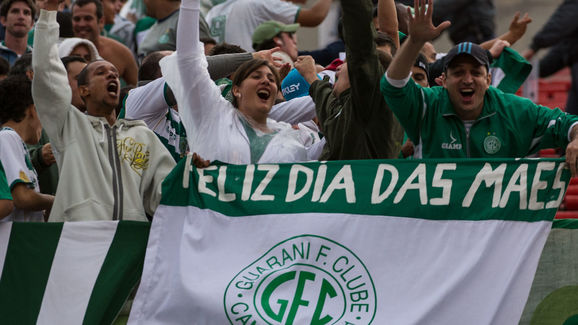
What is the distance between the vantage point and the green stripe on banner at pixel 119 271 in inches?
212

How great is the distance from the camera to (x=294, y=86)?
685cm

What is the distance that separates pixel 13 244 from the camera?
5531mm

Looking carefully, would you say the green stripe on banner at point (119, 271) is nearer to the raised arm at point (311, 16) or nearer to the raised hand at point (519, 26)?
the raised hand at point (519, 26)

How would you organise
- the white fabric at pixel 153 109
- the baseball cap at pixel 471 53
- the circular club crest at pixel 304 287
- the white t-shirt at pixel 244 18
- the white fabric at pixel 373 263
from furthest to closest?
the white t-shirt at pixel 244 18, the white fabric at pixel 153 109, the baseball cap at pixel 471 53, the circular club crest at pixel 304 287, the white fabric at pixel 373 263

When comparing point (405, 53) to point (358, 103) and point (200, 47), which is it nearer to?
point (358, 103)

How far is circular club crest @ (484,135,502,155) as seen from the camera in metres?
5.38

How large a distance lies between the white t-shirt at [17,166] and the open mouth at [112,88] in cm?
60

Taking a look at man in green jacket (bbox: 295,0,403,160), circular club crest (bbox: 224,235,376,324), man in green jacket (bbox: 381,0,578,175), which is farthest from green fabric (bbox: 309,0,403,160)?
circular club crest (bbox: 224,235,376,324)

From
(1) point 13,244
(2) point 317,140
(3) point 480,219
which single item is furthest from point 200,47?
(3) point 480,219

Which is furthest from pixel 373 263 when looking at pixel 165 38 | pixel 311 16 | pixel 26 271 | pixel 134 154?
pixel 311 16

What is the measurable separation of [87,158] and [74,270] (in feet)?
1.97

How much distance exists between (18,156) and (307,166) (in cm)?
174

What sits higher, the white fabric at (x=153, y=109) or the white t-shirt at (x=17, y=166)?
the white fabric at (x=153, y=109)

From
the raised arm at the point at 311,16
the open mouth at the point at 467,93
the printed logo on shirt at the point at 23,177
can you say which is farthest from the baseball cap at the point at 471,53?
the raised arm at the point at 311,16
